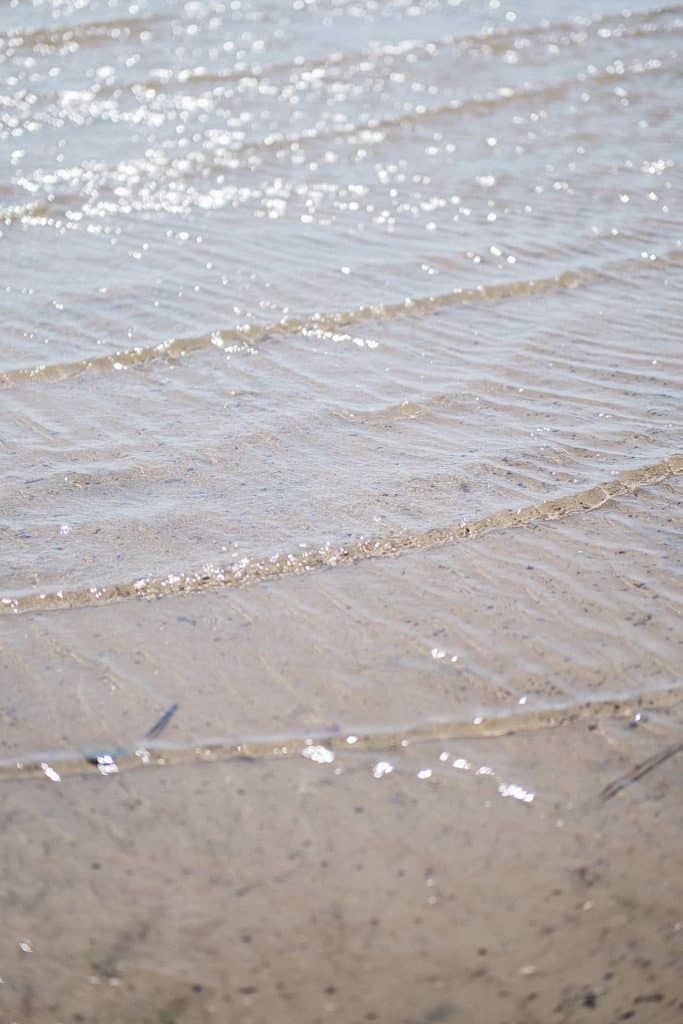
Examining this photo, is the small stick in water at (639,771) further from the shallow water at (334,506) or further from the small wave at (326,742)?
the small wave at (326,742)

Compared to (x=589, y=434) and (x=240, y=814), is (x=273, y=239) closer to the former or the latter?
(x=589, y=434)

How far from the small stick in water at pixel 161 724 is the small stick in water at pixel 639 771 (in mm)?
991

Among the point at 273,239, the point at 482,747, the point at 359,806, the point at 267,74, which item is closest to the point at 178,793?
the point at 359,806

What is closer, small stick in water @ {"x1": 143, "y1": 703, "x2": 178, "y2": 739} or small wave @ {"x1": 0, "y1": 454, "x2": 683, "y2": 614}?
small stick in water @ {"x1": 143, "y1": 703, "x2": 178, "y2": 739}

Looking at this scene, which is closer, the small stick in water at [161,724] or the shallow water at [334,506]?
the shallow water at [334,506]

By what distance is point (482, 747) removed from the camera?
2.87 m

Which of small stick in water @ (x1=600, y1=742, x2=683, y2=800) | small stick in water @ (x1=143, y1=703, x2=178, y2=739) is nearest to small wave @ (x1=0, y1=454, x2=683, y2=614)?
A: small stick in water @ (x1=143, y1=703, x2=178, y2=739)

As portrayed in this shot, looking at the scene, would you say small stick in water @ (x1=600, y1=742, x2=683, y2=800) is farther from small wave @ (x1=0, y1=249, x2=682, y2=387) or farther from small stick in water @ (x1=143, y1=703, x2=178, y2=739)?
small wave @ (x1=0, y1=249, x2=682, y2=387)

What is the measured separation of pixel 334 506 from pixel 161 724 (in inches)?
43.5

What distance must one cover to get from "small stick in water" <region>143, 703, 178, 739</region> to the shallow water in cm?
2

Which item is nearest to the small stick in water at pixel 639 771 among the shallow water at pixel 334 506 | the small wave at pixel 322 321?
the shallow water at pixel 334 506

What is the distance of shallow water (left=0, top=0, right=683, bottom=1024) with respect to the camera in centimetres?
257

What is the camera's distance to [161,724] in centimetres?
295

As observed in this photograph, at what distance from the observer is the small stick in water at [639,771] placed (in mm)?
2736
